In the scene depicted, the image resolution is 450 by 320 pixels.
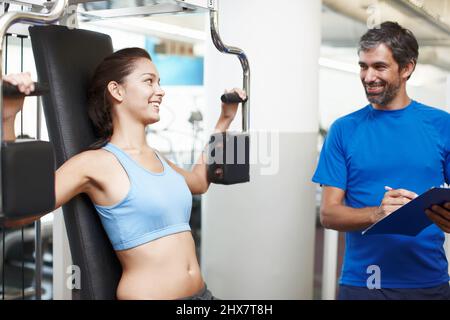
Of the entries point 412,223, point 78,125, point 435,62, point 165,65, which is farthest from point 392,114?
point 165,65

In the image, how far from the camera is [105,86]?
1.74m

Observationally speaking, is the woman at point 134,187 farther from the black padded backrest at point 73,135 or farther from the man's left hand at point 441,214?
the man's left hand at point 441,214

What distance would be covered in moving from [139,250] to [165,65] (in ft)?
16.6

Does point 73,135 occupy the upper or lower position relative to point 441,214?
upper

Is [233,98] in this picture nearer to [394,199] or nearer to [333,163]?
[333,163]

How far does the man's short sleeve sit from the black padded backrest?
725mm

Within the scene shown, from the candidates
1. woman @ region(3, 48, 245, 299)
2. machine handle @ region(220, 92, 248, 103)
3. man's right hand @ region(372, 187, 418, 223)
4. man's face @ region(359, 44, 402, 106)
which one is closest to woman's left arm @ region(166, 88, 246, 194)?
machine handle @ region(220, 92, 248, 103)

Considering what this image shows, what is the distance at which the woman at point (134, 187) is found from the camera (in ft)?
5.32

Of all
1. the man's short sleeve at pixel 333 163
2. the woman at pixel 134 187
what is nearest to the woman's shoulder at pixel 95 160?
the woman at pixel 134 187

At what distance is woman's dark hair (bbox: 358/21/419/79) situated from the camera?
6.43ft

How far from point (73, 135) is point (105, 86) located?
18 centimetres

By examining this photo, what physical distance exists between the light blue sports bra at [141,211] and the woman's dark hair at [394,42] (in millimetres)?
824

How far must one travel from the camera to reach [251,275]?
2.73m

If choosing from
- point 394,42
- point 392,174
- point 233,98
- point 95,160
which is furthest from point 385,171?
point 95,160
